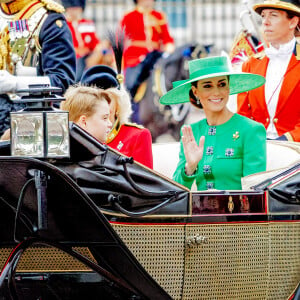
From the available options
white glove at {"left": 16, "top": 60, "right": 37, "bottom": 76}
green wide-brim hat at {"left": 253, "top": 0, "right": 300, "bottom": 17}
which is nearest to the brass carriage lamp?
white glove at {"left": 16, "top": 60, "right": 37, "bottom": 76}

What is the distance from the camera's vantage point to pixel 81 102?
5.05 m

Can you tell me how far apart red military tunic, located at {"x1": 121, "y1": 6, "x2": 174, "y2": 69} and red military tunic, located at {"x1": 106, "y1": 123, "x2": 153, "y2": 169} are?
27.4 feet

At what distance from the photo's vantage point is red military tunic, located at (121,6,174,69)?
47.0 feet

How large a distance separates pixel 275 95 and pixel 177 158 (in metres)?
1.01

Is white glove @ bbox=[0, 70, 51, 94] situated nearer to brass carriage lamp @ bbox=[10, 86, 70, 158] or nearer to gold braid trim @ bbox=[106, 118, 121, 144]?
gold braid trim @ bbox=[106, 118, 121, 144]

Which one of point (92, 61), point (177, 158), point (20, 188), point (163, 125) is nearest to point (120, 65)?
point (177, 158)

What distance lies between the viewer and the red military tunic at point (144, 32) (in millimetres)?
14312

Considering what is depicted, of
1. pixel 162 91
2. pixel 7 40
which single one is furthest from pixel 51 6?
pixel 162 91

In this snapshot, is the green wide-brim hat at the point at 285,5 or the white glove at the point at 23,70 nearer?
the white glove at the point at 23,70

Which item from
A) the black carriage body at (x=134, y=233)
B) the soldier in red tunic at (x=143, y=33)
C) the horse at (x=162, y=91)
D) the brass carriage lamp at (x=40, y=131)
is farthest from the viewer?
the soldier in red tunic at (x=143, y=33)

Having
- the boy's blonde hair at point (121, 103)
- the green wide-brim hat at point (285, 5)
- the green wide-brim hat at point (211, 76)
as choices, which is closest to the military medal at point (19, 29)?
the boy's blonde hair at point (121, 103)

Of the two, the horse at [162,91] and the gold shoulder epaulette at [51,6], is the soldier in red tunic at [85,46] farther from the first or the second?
the gold shoulder epaulette at [51,6]

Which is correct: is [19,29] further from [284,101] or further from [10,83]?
[284,101]

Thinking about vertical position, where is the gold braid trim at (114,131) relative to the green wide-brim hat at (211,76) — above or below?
below
